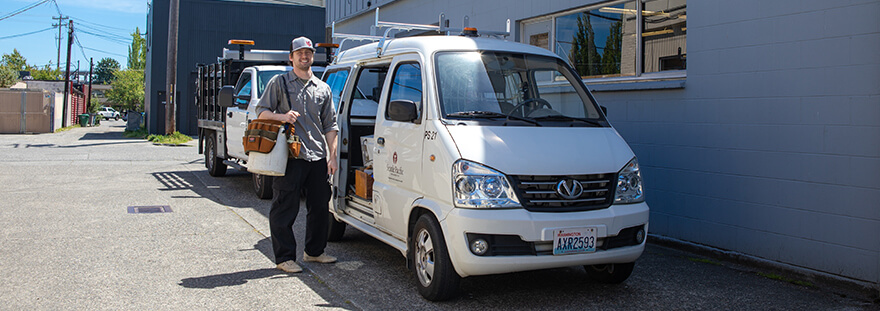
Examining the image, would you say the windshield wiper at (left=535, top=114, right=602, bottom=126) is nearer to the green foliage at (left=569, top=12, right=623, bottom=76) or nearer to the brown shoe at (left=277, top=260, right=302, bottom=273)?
the brown shoe at (left=277, top=260, right=302, bottom=273)

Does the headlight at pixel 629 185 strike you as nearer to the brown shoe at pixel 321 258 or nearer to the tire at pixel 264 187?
the brown shoe at pixel 321 258

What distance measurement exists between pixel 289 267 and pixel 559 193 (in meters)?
2.42

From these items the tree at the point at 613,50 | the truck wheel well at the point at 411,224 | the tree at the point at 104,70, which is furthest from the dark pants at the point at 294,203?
the tree at the point at 104,70

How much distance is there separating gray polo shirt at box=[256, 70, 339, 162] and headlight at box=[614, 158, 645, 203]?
2.45 metres

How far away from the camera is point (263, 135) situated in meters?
Result: 5.82

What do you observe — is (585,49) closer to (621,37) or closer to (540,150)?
(621,37)

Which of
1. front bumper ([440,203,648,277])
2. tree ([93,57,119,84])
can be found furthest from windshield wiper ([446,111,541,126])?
tree ([93,57,119,84])

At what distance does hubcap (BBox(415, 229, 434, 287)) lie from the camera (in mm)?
5105

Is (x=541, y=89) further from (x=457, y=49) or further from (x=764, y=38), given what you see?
(x=764, y=38)

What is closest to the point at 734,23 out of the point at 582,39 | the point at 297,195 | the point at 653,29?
the point at 653,29

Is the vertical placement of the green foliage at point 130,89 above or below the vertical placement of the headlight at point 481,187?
above

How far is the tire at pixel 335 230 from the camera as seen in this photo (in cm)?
→ 724

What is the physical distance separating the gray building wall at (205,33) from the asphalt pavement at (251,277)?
82.1 ft

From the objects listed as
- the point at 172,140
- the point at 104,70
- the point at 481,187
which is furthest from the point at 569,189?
the point at 104,70
